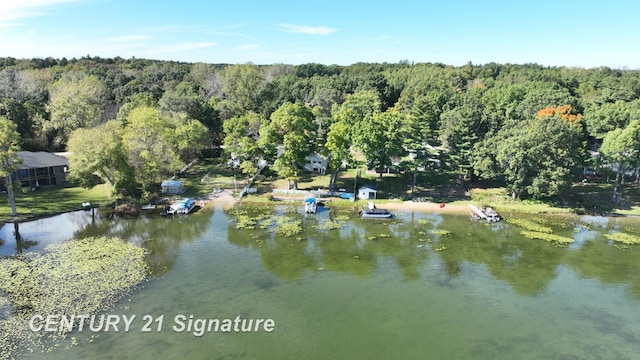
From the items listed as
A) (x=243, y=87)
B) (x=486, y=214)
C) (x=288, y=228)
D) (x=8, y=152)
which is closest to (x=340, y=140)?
(x=288, y=228)

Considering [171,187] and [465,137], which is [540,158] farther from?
[171,187]

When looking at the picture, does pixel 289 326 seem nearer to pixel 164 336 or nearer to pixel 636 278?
pixel 164 336

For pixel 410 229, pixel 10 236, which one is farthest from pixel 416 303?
pixel 10 236

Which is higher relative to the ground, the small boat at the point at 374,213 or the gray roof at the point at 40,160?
the gray roof at the point at 40,160

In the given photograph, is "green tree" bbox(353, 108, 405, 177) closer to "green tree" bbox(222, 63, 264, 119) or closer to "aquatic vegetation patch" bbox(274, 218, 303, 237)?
"aquatic vegetation patch" bbox(274, 218, 303, 237)

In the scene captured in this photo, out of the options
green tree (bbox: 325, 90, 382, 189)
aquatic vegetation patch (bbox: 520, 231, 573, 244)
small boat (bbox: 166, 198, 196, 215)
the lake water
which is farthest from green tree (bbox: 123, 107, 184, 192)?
aquatic vegetation patch (bbox: 520, 231, 573, 244)

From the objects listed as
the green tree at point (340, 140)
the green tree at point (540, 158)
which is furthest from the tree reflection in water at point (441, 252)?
the green tree at point (340, 140)

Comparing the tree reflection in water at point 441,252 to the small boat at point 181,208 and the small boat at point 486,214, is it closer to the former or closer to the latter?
the small boat at point 486,214
